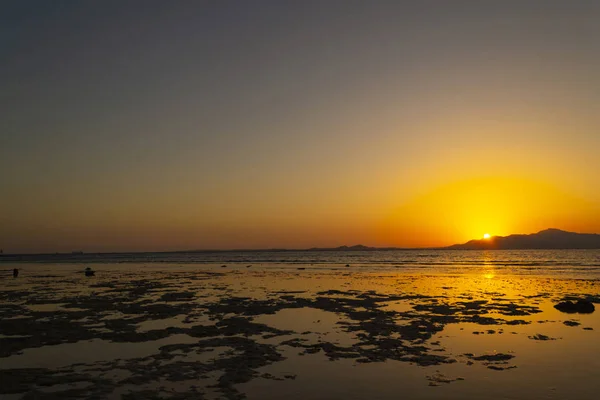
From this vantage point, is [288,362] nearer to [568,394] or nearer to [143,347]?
[143,347]

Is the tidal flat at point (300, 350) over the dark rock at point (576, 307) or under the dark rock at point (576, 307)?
under

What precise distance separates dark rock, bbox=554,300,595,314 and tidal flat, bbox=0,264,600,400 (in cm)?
67

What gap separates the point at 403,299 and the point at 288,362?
18.3m

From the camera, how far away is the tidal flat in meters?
11.9

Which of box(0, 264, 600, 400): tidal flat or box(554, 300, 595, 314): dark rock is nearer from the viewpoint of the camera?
box(0, 264, 600, 400): tidal flat

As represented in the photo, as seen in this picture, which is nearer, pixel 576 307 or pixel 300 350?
pixel 300 350

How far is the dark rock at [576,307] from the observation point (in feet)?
82.3

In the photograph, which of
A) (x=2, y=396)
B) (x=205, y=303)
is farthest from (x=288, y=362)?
(x=205, y=303)

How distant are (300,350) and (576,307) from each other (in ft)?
59.0

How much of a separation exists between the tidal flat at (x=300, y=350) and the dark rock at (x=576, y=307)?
0.67 meters

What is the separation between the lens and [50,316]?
24.5 meters

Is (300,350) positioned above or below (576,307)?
below

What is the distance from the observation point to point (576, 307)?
25.6 meters

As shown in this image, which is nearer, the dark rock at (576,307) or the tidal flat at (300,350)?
the tidal flat at (300,350)
